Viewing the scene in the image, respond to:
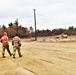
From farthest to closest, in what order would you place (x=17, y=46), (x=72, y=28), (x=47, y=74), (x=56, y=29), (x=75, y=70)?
(x=72, y=28) < (x=56, y=29) < (x=17, y=46) < (x=75, y=70) < (x=47, y=74)

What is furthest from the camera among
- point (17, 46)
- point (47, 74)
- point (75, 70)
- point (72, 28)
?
point (72, 28)

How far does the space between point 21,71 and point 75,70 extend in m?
2.51

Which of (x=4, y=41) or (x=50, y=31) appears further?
(x=50, y=31)

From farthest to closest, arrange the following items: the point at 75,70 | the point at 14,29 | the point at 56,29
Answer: the point at 56,29
the point at 14,29
the point at 75,70

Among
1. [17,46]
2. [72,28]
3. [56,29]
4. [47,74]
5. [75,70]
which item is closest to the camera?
[47,74]

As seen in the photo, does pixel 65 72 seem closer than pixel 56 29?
Yes

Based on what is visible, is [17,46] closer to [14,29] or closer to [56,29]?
[14,29]

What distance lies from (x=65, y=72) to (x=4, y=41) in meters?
10.2

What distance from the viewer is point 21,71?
560 inches

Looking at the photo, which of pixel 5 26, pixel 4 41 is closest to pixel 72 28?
pixel 5 26

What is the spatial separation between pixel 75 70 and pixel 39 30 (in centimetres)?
13565

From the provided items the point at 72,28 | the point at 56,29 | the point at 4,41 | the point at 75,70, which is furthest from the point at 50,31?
the point at 75,70

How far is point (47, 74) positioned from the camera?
12844mm

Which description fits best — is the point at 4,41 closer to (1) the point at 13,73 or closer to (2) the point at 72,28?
(1) the point at 13,73
